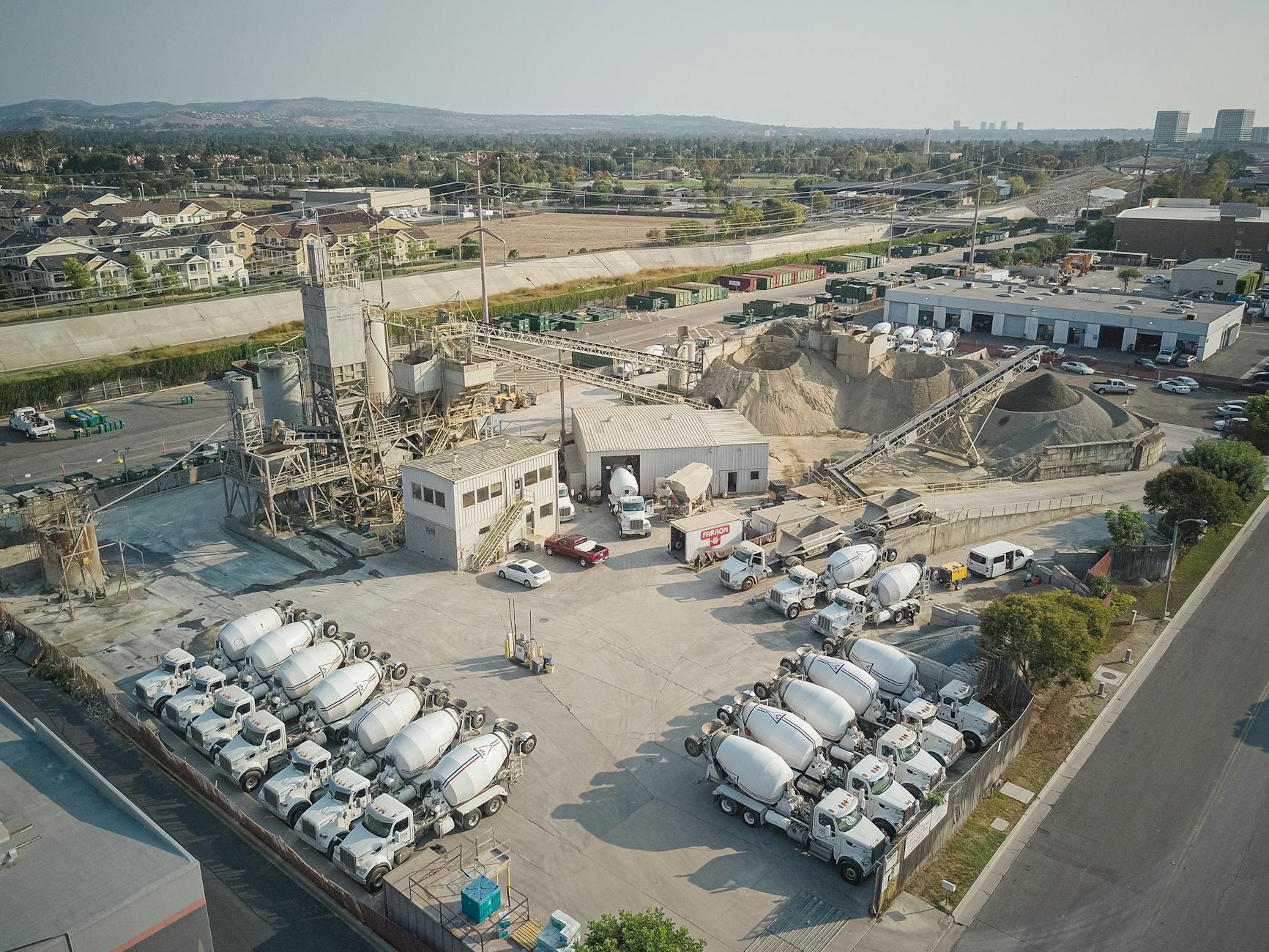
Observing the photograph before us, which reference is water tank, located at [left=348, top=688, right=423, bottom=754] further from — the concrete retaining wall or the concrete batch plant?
the concrete retaining wall

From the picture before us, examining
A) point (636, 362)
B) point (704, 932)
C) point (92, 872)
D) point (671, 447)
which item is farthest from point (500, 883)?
point (636, 362)

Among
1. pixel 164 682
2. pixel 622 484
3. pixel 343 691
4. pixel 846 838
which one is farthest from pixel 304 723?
pixel 622 484

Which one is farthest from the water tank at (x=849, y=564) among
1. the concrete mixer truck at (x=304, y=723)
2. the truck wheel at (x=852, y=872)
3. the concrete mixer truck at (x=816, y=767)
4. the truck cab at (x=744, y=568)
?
the concrete mixer truck at (x=304, y=723)

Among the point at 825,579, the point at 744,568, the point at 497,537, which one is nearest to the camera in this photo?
the point at 825,579

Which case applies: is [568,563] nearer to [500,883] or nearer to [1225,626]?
[500,883]

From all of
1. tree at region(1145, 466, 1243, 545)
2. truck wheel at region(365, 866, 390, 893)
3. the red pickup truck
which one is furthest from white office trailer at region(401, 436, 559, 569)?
tree at region(1145, 466, 1243, 545)

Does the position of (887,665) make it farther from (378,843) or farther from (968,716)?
(378,843)

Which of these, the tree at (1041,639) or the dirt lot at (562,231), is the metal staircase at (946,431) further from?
the dirt lot at (562,231)
